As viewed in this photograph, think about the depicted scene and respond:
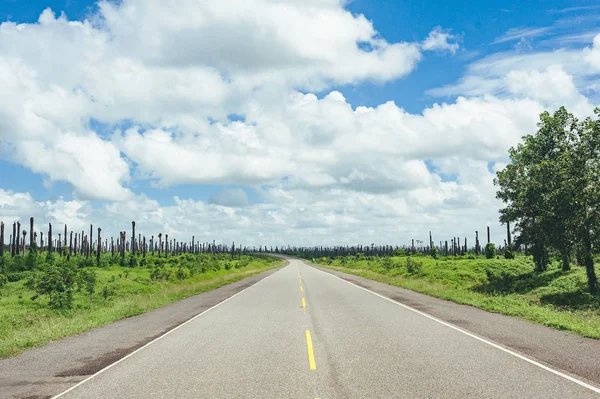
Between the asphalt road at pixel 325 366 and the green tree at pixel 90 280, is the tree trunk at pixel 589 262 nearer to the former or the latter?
the asphalt road at pixel 325 366

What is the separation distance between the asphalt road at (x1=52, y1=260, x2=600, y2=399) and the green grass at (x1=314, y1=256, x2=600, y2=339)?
475 cm

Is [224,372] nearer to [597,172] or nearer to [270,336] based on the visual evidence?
[270,336]

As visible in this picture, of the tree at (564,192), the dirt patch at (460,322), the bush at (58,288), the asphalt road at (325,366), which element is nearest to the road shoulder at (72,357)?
the asphalt road at (325,366)

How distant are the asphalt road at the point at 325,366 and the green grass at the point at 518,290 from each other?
4753 millimetres

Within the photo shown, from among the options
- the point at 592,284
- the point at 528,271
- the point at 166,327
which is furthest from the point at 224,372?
the point at 528,271

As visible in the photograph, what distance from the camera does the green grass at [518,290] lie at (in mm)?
15531

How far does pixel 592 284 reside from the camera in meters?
26.5

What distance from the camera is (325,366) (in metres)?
8.35

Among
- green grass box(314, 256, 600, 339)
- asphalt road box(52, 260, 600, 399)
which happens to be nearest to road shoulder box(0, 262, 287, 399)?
asphalt road box(52, 260, 600, 399)

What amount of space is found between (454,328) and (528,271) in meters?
32.3

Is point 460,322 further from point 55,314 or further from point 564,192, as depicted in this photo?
point 55,314

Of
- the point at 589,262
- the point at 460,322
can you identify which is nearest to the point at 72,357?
the point at 460,322

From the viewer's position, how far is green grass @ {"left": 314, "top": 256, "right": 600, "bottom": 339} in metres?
15.5

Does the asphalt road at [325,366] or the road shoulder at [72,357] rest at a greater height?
the asphalt road at [325,366]
